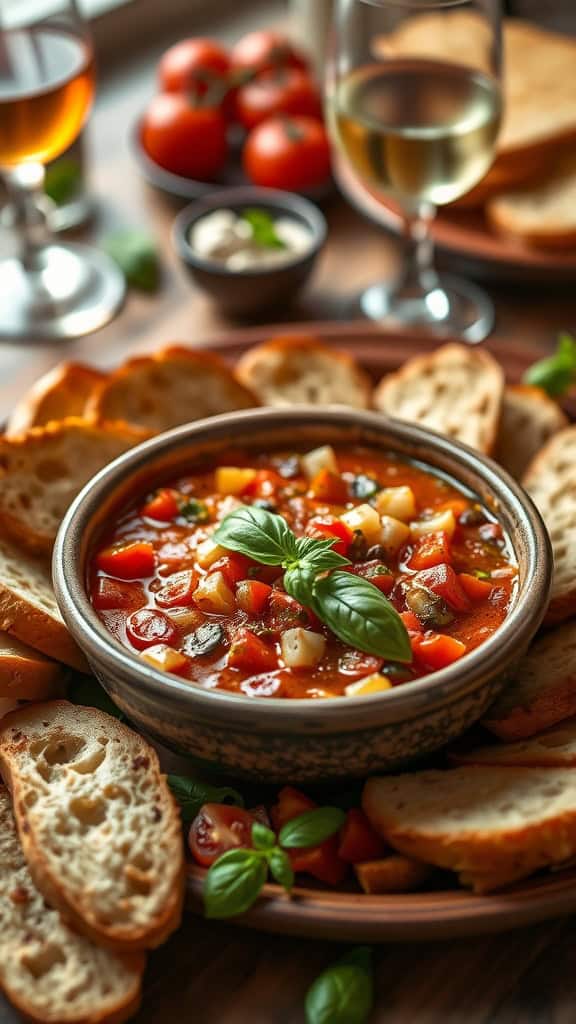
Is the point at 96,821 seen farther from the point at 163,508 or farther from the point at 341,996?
the point at 163,508

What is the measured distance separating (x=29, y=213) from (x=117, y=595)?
2349mm

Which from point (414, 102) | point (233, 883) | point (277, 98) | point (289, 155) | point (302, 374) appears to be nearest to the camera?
point (233, 883)

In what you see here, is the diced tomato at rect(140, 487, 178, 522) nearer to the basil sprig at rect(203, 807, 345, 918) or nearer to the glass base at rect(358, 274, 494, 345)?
the basil sprig at rect(203, 807, 345, 918)

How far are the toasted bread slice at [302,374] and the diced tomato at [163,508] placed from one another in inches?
29.9

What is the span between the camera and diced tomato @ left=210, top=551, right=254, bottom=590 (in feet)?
10.1

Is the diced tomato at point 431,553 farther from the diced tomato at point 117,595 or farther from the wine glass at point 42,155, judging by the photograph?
the wine glass at point 42,155

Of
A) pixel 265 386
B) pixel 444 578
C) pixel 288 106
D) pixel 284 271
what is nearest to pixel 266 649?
pixel 444 578

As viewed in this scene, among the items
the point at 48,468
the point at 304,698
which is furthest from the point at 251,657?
the point at 48,468

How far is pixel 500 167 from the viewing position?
5047 mm

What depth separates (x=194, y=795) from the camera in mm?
2865

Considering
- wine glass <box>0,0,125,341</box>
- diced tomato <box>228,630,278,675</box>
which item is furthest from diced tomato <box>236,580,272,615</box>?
wine glass <box>0,0,125,341</box>

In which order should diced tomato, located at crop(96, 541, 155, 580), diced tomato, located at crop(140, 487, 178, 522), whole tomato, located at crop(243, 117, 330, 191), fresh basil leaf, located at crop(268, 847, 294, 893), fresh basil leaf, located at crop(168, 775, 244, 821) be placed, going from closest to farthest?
fresh basil leaf, located at crop(268, 847, 294, 893), fresh basil leaf, located at crop(168, 775, 244, 821), diced tomato, located at crop(96, 541, 155, 580), diced tomato, located at crop(140, 487, 178, 522), whole tomato, located at crop(243, 117, 330, 191)

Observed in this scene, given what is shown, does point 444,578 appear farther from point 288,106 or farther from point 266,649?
point 288,106

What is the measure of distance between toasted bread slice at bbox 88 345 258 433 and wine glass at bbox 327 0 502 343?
100 cm
